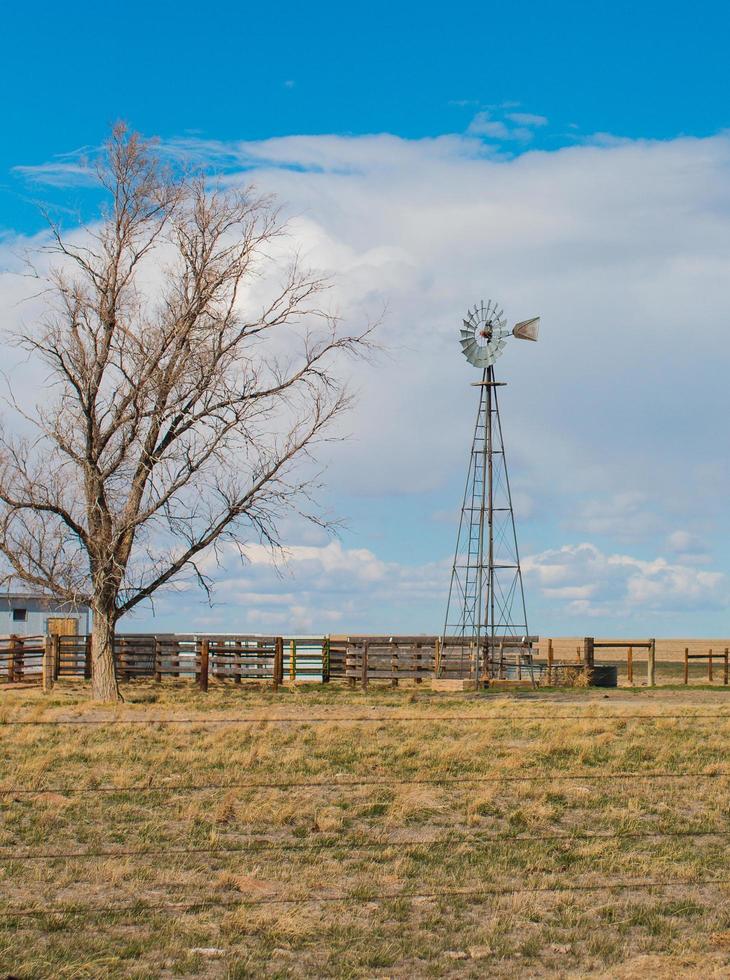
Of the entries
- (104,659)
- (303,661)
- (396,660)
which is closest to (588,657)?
(396,660)

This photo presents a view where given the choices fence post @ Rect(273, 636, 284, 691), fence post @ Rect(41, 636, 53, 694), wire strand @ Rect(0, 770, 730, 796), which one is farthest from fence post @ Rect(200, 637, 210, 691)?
wire strand @ Rect(0, 770, 730, 796)

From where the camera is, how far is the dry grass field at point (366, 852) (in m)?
7.04

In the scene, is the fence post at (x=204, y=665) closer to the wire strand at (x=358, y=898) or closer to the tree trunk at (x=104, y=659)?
the tree trunk at (x=104, y=659)

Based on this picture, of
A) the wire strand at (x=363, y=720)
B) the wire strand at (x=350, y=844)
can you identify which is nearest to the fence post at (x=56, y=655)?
the wire strand at (x=363, y=720)

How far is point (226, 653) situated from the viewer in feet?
111

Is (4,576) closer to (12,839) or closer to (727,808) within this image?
(12,839)

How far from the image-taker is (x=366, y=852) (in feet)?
32.2

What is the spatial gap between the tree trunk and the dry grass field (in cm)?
892

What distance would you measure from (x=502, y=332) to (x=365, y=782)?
24095 millimetres

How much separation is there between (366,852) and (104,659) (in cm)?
1929

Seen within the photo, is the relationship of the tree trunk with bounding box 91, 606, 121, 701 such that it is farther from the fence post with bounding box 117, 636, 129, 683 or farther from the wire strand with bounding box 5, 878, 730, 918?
the wire strand with bounding box 5, 878, 730, 918

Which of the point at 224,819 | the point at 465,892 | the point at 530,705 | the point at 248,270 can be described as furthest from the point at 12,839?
the point at 248,270

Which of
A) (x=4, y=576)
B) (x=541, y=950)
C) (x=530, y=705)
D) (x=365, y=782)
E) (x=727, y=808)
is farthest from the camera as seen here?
(x=4, y=576)

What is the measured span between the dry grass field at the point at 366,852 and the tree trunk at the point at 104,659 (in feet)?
29.3
